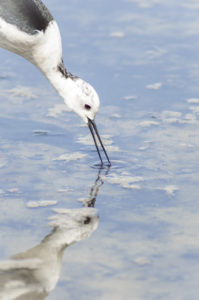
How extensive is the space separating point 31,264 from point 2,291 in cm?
30

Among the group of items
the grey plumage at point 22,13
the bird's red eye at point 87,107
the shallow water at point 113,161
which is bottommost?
the shallow water at point 113,161

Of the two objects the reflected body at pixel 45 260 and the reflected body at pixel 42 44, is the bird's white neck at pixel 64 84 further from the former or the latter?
the reflected body at pixel 45 260

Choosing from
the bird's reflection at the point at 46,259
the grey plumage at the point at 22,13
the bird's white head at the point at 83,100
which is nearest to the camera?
the bird's reflection at the point at 46,259

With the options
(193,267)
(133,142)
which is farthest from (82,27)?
(193,267)

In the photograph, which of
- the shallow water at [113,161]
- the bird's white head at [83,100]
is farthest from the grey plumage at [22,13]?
the shallow water at [113,161]

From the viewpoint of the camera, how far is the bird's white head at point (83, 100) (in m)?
5.30

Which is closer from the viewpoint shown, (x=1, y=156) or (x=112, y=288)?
(x=112, y=288)

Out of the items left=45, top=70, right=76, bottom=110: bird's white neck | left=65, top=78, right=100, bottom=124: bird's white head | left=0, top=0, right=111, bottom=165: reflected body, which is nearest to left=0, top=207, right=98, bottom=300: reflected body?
left=0, top=0, right=111, bottom=165: reflected body

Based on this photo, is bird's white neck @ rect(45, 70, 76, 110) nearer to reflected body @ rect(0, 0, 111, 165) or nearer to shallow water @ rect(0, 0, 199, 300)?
reflected body @ rect(0, 0, 111, 165)

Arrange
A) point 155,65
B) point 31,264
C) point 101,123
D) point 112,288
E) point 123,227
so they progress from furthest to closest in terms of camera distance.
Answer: point 155,65, point 101,123, point 123,227, point 31,264, point 112,288

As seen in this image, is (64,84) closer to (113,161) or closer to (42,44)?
(42,44)

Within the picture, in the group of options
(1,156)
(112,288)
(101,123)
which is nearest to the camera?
(112,288)

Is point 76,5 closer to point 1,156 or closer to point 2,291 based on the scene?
point 1,156

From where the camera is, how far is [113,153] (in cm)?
520
